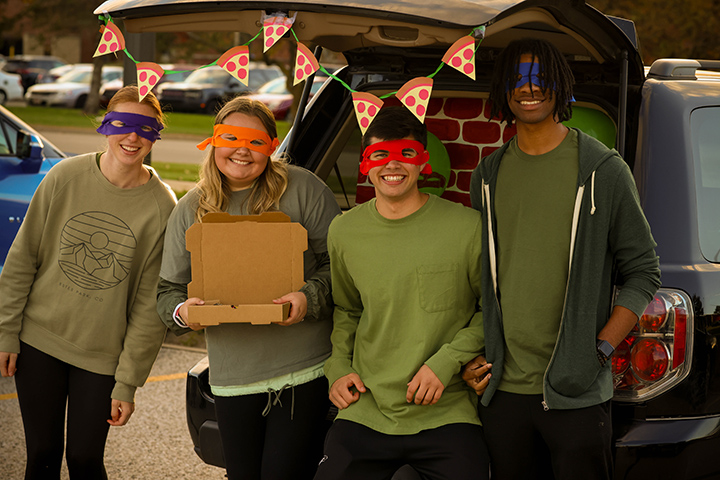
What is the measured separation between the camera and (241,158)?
9.36 feet

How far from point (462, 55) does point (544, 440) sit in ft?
3.99

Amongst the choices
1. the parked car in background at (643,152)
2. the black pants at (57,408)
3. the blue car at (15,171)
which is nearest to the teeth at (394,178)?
the parked car in background at (643,152)

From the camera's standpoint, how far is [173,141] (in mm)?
19156

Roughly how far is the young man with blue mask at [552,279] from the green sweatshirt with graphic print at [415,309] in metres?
0.08

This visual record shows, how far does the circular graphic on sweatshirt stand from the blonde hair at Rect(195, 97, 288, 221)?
0.38 metres

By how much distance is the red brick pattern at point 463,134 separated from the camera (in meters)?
4.05

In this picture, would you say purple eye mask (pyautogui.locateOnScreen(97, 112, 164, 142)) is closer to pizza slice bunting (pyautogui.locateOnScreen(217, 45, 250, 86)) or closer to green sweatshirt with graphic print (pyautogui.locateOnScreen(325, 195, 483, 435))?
pizza slice bunting (pyautogui.locateOnScreen(217, 45, 250, 86))

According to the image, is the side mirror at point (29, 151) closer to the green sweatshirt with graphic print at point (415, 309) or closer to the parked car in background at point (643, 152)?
the parked car in background at point (643, 152)

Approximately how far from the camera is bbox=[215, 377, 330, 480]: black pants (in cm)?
283

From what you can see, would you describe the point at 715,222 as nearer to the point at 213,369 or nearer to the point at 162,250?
the point at 213,369

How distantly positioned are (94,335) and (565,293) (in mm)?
1762

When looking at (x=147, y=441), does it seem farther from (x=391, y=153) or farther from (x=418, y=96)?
(x=418, y=96)

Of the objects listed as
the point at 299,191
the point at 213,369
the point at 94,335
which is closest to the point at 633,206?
the point at 299,191

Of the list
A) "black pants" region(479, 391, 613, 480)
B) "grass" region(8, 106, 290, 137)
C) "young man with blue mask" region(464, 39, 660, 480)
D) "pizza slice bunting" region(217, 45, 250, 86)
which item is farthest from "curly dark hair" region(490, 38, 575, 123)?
"grass" region(8, 106, 290, 137)
